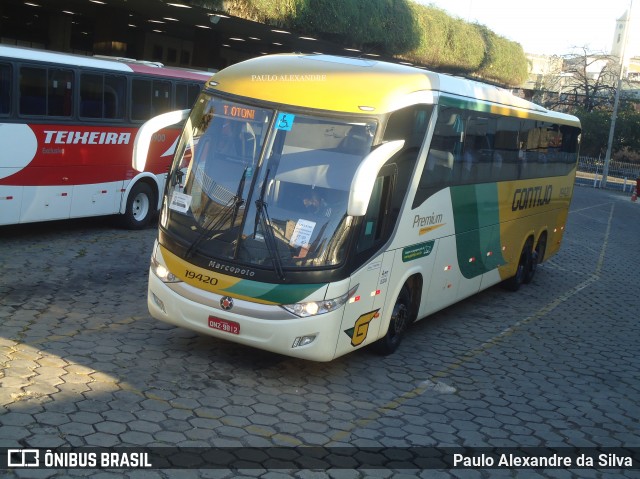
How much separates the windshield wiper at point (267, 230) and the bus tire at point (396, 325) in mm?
1958

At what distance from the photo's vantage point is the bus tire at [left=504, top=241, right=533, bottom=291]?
1490cm

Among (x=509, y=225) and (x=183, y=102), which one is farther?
(x=183, y=102)

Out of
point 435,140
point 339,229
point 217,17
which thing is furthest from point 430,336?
point 217,17

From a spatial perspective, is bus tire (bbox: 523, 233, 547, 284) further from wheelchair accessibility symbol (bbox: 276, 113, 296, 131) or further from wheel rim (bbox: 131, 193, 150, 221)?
wheelchair accessibility symbol (bbox: 276, 113, 296, 131)

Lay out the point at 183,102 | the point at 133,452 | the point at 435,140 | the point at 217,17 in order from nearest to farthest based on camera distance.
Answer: the point at 133,452, the point at 435,140, the point at 183,102, the point at 217,17

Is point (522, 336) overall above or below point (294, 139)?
below

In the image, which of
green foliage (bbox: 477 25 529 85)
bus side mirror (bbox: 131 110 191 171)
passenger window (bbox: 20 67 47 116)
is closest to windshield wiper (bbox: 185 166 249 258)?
bus side mirror (bbox: 131 110 191 171)

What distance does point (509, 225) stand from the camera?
13617 millimetres

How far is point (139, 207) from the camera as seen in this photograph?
16672 millimetres

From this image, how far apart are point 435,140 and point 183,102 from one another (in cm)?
845

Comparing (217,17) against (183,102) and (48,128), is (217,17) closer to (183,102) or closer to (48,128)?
(183,102)

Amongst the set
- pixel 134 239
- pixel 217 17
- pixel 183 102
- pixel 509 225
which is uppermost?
pixel 217 17

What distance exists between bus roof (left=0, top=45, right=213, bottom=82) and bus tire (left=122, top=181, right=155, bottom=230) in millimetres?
2183

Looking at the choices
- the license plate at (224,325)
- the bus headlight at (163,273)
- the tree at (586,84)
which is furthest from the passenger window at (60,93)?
the tree at (586,84)
